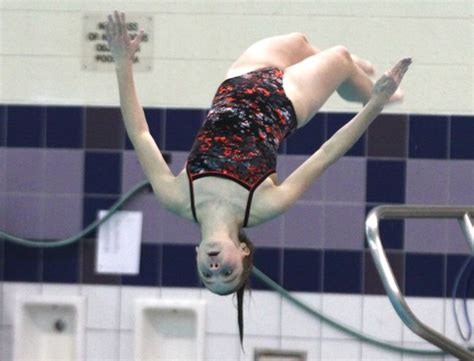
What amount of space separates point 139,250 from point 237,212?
168 cm

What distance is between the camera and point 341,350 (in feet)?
16.7

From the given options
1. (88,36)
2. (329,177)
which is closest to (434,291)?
(329,177)

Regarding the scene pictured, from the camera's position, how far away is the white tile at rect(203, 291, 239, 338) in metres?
5.12

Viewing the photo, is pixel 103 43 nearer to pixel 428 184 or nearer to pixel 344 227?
pixel 344 227

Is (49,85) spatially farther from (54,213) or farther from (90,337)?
(90,337)

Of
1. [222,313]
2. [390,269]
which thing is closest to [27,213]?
[222,313]

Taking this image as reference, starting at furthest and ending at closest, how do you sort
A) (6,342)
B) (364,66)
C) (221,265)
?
(6,342)
(364,66)
(221,265)

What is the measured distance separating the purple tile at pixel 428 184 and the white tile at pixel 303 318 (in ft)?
1.93

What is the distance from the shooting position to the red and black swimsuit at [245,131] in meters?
3.65

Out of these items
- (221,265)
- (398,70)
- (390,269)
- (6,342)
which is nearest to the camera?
(390,269)

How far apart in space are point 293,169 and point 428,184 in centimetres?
58

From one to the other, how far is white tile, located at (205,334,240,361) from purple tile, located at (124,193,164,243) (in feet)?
1.63

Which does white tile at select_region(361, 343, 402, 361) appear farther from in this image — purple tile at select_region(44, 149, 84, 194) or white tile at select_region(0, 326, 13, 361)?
white tile at select_region(0, 326, 13, 361)

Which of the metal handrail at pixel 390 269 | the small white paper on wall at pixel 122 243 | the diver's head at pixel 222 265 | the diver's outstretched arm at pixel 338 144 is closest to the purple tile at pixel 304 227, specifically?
the small white paper on wall at pixel 122 243
